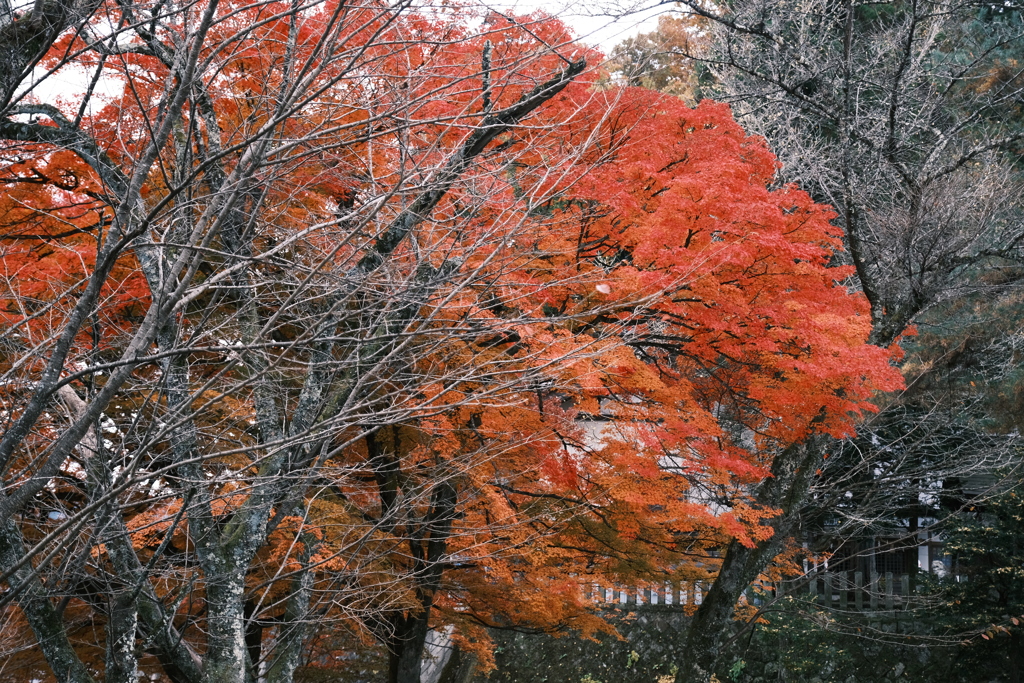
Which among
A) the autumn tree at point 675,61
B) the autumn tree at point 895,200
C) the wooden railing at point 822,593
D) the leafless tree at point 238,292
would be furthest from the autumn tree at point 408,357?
the autumn tree at point 675,61

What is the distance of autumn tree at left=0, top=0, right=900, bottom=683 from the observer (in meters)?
5.38

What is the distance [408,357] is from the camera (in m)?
5.37

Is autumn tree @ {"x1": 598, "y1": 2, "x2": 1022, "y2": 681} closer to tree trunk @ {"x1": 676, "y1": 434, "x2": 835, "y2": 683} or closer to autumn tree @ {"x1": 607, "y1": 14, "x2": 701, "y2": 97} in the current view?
tree trunk @ {"x1": 676, "y1": 434, "x2": 835, "y2": 683}

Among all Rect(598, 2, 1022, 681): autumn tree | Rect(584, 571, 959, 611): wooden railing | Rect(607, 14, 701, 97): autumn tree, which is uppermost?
Rect(607, 14, 701, 97): autumn tree

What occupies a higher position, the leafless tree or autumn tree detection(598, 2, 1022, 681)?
autumn tree detection(598, 2, 1022, 681)

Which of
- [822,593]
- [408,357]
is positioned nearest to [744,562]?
[822,593]

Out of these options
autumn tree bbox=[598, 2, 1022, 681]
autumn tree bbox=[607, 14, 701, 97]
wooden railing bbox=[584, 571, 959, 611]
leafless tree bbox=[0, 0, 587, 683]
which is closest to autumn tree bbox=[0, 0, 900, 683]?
leafless tree bbox=[0, 0, 587, 683]

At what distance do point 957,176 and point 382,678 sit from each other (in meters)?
11.3

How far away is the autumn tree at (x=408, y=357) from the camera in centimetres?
538

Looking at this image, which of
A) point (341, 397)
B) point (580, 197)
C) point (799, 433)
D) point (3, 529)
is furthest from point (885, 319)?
point (3, 529)

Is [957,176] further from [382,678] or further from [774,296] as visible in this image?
[382,678]

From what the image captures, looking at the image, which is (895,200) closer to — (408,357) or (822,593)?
(822,593)

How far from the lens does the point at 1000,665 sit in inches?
474

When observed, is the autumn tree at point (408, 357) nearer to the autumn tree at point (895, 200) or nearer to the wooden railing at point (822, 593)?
the autumn tree at point (895, 200)
